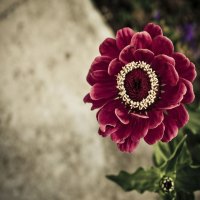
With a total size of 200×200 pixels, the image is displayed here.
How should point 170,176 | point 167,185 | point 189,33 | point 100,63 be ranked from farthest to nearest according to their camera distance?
point 189,33, point 170,176, point 167,185, point 100,63

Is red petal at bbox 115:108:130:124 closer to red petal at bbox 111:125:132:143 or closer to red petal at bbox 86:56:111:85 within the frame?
red petal at bbox 111:125:132:143

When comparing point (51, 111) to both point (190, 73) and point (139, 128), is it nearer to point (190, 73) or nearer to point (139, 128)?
point (139, 128)

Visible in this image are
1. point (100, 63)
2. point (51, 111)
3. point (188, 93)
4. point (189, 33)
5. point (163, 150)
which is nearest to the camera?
point (188, 93)

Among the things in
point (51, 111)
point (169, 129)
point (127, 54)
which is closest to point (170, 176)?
point (169, 129)

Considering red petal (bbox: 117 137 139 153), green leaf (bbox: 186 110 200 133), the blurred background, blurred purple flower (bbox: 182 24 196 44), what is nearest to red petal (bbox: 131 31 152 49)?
red petal (bbox: 117 137 139 153)

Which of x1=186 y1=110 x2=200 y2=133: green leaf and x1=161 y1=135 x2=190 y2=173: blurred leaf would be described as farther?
x1=186 y1=110 x2=200 y2=133: green leaf

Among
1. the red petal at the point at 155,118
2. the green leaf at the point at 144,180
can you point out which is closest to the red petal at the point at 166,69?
the red petal at the point at 155,118

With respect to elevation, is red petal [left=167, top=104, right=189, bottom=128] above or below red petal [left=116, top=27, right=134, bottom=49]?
below
